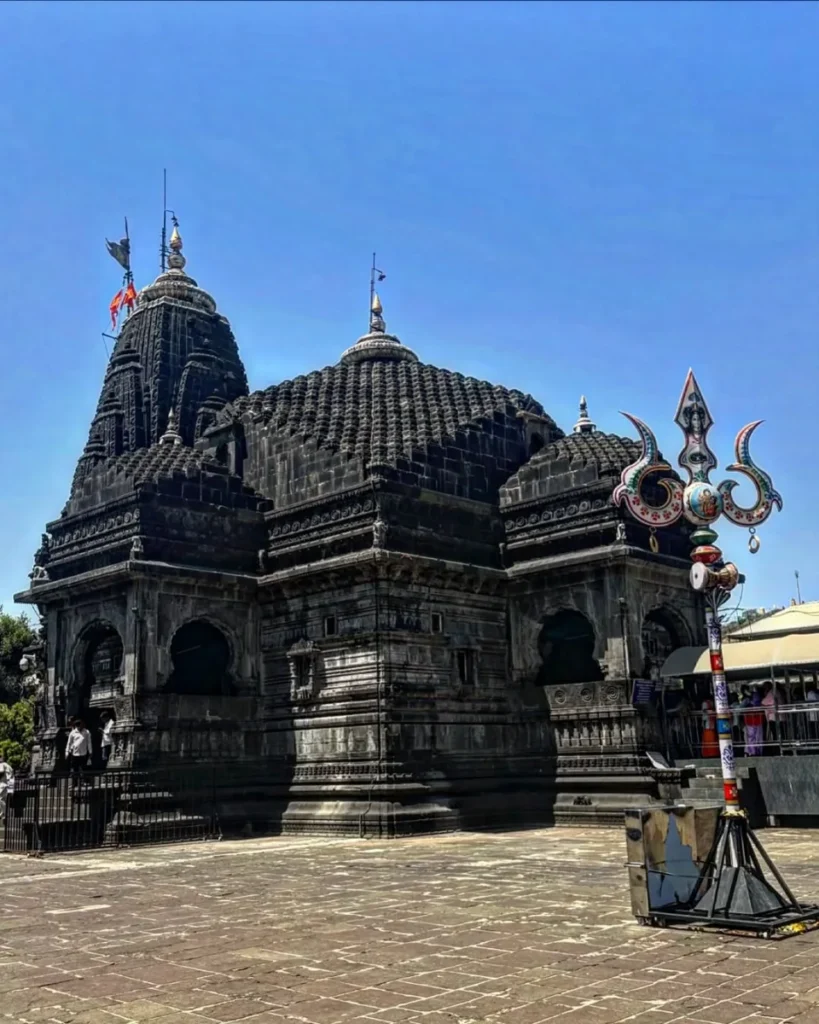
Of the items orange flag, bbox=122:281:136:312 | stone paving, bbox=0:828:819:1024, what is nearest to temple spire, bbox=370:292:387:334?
orange flag, bbox=122:281:136:312

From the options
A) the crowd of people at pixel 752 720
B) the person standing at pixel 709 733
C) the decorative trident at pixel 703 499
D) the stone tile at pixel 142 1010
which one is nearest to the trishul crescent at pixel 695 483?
the decorative trident at pixel 703 499

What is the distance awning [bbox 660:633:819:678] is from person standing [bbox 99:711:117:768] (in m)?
13.0

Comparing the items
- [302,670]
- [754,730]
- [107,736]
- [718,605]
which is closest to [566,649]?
[754,730]

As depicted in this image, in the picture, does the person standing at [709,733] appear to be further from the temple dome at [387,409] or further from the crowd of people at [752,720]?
the temple dome at [387,409]

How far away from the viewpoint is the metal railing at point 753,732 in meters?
22.6

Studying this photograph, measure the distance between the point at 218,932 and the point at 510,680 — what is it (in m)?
16.6

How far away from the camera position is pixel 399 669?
80.7 feet

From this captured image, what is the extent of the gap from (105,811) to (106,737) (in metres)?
2.15

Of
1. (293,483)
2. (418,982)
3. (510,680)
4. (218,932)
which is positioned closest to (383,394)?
(293,483)

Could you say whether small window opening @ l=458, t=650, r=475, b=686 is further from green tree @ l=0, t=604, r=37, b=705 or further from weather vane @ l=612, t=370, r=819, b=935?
green tree @ l=0, t=604, r=37, b=705

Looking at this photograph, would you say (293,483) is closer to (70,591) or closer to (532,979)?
(70,591)

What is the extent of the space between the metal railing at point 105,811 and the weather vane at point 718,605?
573 inches

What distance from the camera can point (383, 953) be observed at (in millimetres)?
9648

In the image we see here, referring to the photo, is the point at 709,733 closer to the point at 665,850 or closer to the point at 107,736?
the point at 107,736
